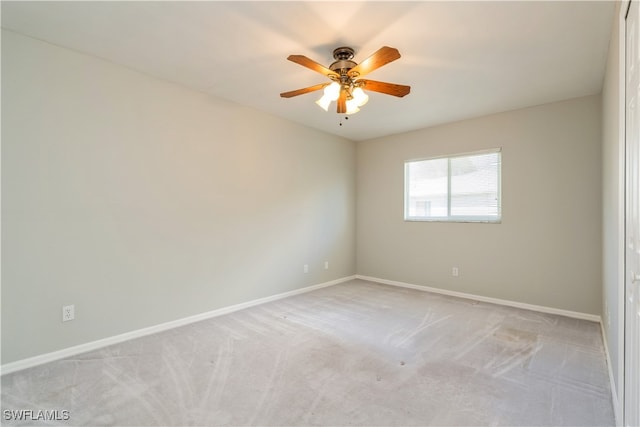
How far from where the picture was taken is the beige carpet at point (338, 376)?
1792mm

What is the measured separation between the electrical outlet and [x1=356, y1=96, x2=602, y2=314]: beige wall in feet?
13.5

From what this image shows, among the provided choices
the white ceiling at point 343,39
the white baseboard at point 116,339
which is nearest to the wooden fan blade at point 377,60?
the white ceiling at point 343,39

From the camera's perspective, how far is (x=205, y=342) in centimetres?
277

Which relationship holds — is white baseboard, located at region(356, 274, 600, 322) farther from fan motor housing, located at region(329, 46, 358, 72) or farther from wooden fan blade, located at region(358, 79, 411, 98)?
fan motor housing, located at region(329, 46, 358, 72)

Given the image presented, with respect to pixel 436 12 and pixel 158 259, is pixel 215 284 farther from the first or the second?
pixel 436 12

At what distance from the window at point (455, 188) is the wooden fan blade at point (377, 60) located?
268 centimetres

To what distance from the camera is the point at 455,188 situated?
4.47 meters

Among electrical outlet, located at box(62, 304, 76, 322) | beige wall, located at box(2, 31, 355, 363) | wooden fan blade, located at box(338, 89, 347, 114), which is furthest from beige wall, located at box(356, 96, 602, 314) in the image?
electrical outlet, located at box(62, 304, 76, 322)

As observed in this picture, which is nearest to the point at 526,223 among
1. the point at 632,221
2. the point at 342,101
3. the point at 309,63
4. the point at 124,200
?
the point at 632,221

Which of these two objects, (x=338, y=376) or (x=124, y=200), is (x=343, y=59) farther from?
(x=338, y=376)

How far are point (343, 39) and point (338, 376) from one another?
253 cm

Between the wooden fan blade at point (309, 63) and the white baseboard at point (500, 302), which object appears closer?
the wooden fan blade at point (309, 63)

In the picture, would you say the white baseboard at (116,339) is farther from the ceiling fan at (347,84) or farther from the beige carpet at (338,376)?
the ceiling fan at (347,84)

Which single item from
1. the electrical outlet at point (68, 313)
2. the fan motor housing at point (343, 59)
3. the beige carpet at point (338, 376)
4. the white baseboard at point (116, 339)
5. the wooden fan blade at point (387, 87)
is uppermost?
the fan motor housing at point (343, 59)
